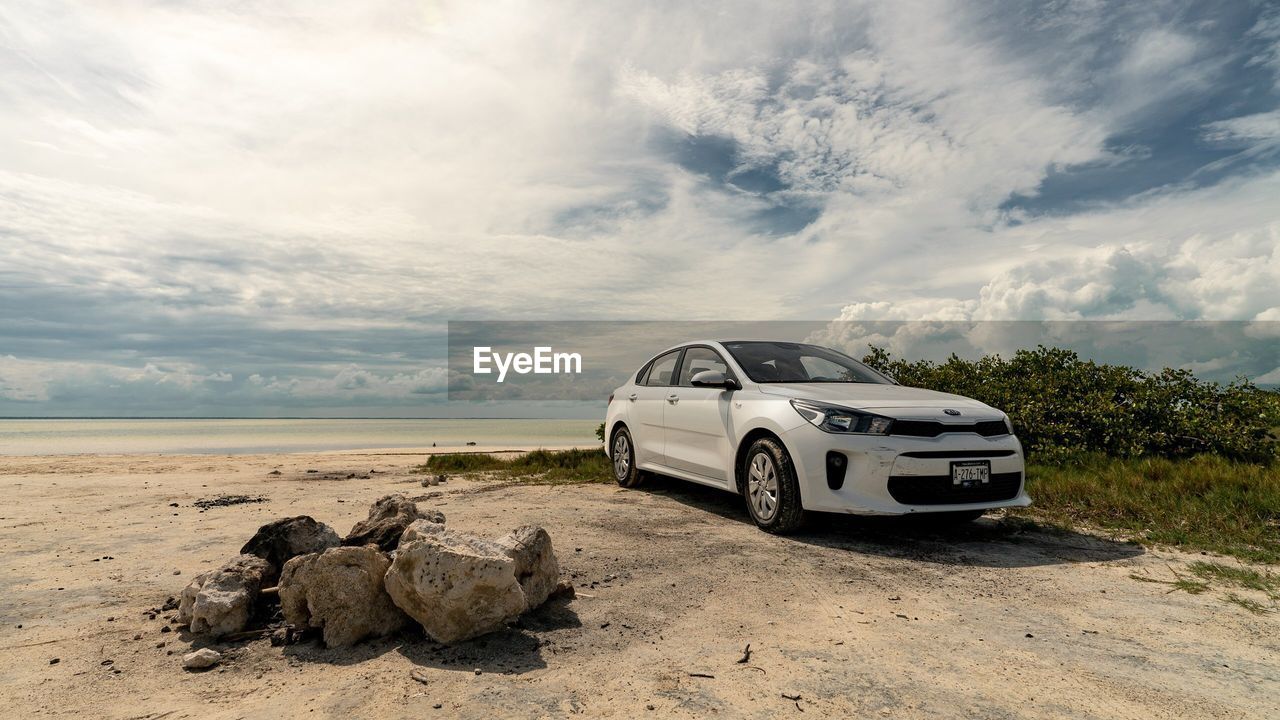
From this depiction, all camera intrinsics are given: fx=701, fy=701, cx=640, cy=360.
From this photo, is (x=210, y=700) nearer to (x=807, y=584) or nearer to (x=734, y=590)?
(x=734, y=590)

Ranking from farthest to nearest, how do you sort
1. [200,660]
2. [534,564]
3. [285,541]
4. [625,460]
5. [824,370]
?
[625,460] → [824,370] → [285,541] → [534,564] → [200,660]

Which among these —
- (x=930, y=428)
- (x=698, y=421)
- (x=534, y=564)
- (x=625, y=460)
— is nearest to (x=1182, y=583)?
(x=930, y=428)

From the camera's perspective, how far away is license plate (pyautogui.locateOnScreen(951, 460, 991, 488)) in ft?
18.6

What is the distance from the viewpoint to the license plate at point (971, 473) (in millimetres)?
5660

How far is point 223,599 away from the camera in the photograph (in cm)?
365

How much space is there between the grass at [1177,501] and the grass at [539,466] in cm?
564

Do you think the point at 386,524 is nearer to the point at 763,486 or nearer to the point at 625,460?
the point at 763,486

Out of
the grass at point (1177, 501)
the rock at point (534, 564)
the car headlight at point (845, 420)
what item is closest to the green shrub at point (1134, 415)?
the grass at point (1177, 501)

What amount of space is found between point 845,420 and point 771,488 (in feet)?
2.99

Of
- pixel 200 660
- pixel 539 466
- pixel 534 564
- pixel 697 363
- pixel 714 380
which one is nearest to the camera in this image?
pixel 200 660

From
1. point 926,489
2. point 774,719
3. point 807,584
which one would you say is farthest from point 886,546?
point 774,719

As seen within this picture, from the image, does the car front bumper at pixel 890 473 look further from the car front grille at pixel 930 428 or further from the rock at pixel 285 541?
the rock at pixel 285 541

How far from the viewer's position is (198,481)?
10734 mm

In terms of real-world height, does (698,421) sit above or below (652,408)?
below
